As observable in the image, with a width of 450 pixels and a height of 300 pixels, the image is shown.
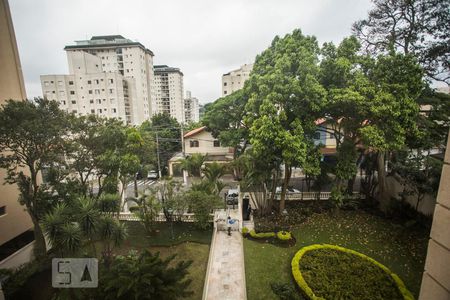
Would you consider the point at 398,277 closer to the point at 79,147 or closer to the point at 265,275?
the point at 265,275

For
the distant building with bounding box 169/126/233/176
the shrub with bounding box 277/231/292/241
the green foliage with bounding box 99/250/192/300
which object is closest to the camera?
the green foliage with bounding box 99/250/192/300

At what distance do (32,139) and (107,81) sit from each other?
108 feet

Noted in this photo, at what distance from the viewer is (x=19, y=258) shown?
373 inches

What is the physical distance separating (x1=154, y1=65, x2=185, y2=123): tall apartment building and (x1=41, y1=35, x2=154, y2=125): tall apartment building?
13646 millimetres

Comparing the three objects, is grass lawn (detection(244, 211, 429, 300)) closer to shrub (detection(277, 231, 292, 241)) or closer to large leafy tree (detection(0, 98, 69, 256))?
shrub (detection(277, 231, 292, 241))

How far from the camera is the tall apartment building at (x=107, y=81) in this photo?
36.4 meters

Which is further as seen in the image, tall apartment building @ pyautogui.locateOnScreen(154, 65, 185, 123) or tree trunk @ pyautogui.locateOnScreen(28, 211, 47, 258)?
tall apartment building @ pyautogui.locateOnScreen(154, 65, 185, 123)

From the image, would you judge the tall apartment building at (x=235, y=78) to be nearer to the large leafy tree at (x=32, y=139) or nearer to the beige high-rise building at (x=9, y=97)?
the beige high-rise building at (x=9, y=97)

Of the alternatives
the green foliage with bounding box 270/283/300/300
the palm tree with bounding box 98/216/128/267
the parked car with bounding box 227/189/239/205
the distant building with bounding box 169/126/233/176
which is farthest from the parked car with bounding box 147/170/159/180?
the green foliage with bounding box 270/283/300/300

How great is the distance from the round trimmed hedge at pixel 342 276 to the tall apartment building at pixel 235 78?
45.0m

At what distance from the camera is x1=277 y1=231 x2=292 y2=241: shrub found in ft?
35.6

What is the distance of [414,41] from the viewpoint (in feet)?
37.8

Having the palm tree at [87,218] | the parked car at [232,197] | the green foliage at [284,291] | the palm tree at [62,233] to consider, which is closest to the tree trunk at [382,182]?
the green foliage at [284,291]

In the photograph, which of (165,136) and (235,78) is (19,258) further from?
(235,78)
